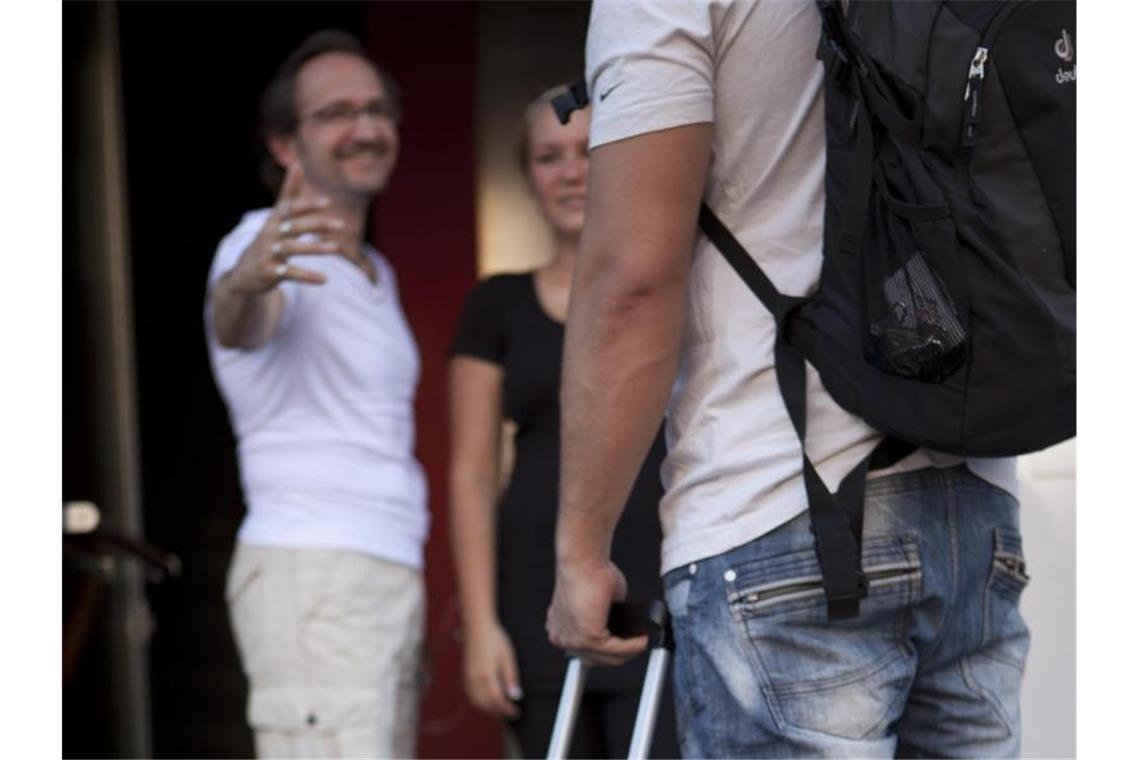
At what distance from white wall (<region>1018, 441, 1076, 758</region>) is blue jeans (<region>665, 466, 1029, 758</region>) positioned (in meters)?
1.44

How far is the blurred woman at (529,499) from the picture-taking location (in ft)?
9.82

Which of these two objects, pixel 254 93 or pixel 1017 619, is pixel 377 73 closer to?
pixel 1017 619

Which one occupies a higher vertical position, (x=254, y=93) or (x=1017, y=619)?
(x=254, y=93)

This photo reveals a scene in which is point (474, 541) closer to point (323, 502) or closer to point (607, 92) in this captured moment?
point (323, 502)

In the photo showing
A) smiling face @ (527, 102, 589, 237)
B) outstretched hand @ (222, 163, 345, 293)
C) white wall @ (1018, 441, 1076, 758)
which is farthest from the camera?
smiling face @ (527, 102, 589, 237)

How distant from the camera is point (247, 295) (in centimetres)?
300

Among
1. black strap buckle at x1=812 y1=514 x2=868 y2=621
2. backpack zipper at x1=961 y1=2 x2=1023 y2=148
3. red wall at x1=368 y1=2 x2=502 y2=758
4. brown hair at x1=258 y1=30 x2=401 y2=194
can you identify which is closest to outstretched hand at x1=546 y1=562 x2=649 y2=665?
black strap buckle at x1=812 y1=514 x2=868 y2=621

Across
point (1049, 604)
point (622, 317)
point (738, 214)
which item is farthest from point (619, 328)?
point (1049, 604)

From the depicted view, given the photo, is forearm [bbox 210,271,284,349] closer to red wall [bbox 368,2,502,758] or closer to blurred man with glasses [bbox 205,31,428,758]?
blurred man with glasses [bbox 205,31,428,758]

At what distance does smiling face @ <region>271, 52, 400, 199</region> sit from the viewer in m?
3.51
